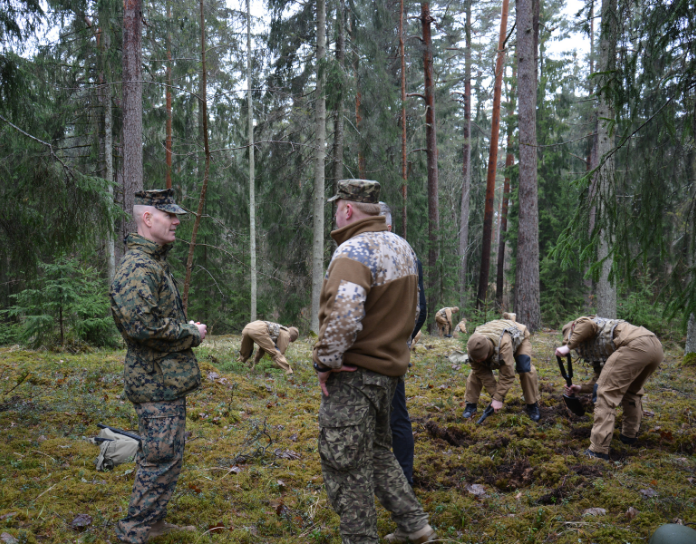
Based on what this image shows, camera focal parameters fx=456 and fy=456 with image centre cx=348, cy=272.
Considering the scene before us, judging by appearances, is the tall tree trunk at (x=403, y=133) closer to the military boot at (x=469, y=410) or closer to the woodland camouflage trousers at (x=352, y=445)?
the military boot at (x=469, y=410)

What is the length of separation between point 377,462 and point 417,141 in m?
21.7

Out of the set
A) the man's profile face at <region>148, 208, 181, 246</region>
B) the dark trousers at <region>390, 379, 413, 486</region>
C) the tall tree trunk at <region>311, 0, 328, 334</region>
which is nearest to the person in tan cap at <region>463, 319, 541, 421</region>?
the dark trousers at <region>390, 379, 413, 486</region>

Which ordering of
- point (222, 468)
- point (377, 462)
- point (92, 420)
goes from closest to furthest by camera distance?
point (377, 462), point (222, 468), point (92, 420)

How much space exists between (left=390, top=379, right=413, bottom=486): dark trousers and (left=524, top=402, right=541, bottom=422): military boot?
101 inches

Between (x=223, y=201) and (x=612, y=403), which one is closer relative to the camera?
(x=612, y=403)

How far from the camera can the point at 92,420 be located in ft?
18.2

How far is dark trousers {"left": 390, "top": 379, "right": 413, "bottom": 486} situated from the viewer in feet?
12.4

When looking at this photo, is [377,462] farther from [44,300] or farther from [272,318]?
[272,318]

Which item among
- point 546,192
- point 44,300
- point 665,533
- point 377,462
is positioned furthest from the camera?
point 546,192

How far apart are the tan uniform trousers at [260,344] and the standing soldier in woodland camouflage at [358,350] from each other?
21.1ft

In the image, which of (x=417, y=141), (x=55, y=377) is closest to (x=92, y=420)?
(x=55, y=377)

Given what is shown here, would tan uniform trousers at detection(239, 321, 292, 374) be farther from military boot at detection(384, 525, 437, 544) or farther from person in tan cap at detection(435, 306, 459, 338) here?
person in tan cap at detection(435, 306, 459, 338)

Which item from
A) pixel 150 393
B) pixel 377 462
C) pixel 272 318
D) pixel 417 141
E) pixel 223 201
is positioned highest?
pixel 417 141

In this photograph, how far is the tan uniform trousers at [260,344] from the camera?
9.15 m
